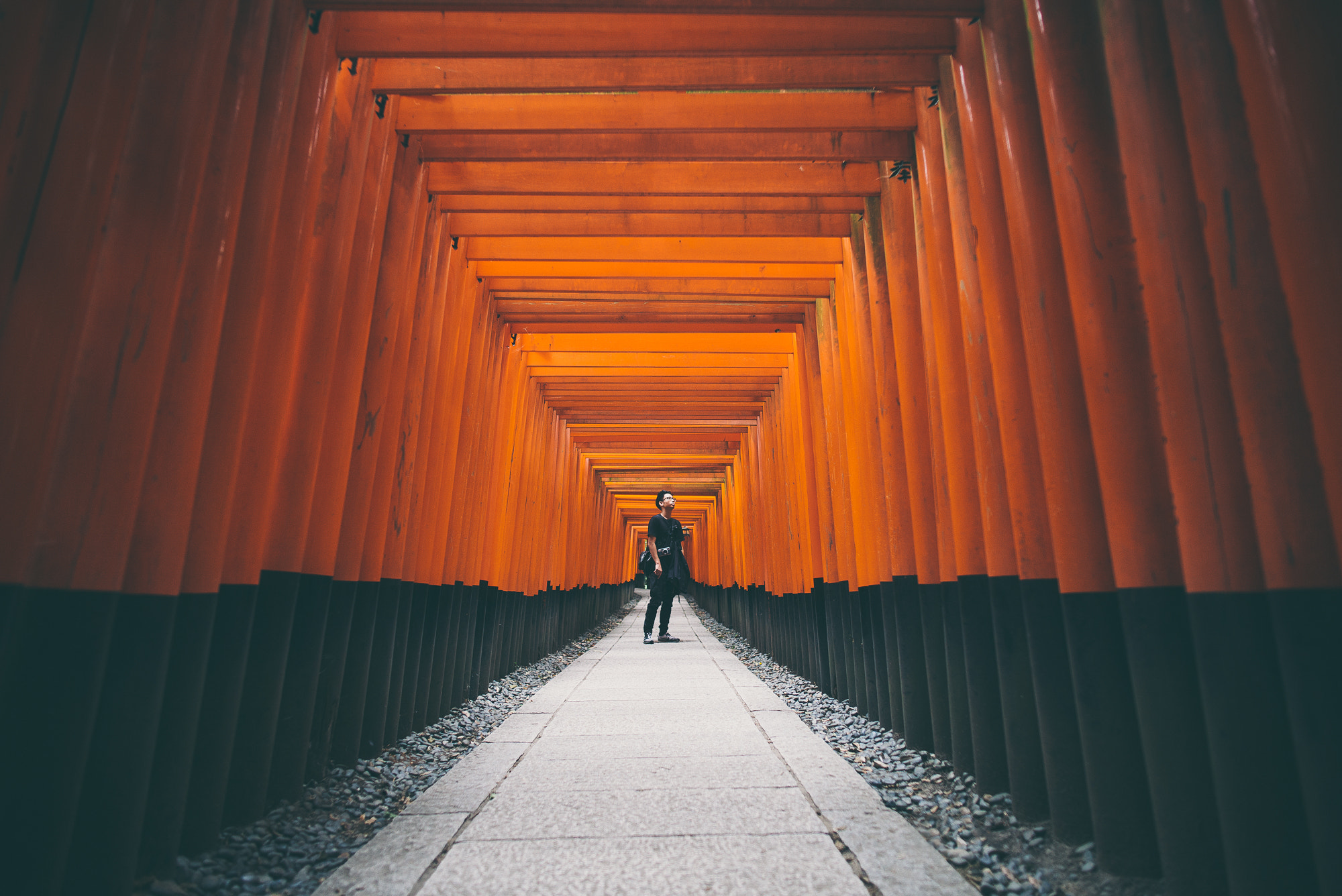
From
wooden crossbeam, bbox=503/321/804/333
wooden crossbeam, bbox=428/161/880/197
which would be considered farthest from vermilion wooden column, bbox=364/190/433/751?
wooden crossbeam, bbox=503/321/804/333

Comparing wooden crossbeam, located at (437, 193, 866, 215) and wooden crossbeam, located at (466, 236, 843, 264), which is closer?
wooden crossbeam, located at (437, 193, 866, 215)

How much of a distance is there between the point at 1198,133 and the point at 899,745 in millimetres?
3109

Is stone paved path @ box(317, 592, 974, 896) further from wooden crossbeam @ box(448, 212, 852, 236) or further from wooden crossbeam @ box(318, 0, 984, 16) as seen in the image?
wooden crossbeam @ box(448, 212, 852, 236)

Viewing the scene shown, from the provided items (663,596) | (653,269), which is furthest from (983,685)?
(663,596)

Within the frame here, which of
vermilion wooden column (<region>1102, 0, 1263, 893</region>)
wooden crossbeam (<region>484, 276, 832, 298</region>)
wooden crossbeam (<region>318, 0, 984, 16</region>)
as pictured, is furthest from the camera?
wooden crossbeam (<region>484, 276, 832, 298</region>)

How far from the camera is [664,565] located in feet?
33.2

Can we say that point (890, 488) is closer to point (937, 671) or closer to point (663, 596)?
point (937, 671)

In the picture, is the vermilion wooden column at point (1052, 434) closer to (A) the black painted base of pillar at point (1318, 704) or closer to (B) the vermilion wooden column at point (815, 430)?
(A) the black painted base of pillar at point (1318, 704)

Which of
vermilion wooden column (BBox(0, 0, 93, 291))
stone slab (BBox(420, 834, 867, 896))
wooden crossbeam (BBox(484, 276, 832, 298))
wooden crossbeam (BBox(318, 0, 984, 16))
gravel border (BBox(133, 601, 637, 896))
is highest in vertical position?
wooden crossbeam (BBox(484, 276, 832, 298))

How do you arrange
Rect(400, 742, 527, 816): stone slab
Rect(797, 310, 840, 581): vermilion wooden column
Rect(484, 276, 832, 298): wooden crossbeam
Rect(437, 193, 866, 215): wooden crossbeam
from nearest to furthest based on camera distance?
Rect(400, 742, 527, 816): stone slab, Rect(437, 193, 866, 215): wooden crossbeam, Rect(797, 310, 840, 581): vermilion wooden column, Rect(484, 276, 832, 298): wooden crossbeam

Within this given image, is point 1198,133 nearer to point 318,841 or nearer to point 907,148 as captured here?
point 907,148

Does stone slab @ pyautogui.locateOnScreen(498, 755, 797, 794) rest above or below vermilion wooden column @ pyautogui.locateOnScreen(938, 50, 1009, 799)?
below

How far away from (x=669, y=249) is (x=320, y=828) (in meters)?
4.16

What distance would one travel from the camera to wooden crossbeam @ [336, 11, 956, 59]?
3.00 meters
